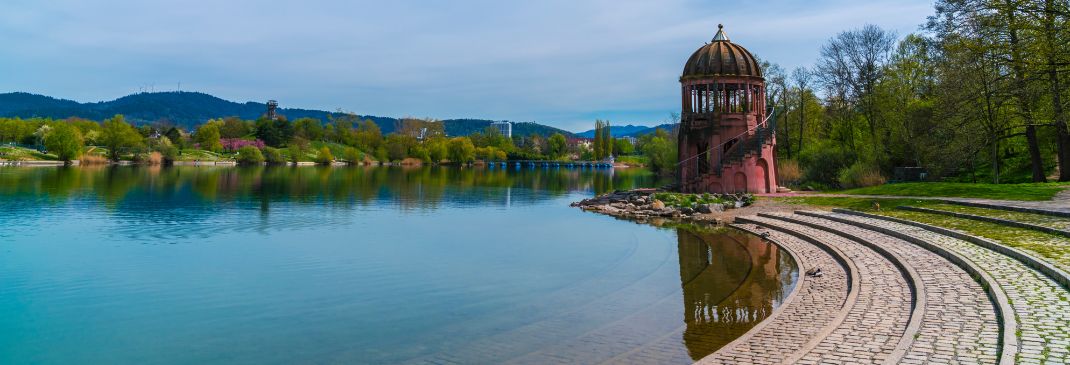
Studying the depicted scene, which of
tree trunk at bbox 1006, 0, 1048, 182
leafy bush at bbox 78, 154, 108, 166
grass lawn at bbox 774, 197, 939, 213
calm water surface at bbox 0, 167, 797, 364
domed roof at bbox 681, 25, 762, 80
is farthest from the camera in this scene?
leafy bush at bbox 78, 154, 108, 166

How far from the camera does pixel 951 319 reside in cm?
1012

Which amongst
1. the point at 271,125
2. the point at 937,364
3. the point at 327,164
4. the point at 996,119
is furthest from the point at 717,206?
the point at 271,125

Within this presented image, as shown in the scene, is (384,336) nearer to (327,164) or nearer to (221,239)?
(221,239)

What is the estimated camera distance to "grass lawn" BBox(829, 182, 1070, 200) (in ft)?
83.2

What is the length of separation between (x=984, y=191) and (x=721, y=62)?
18.4 m

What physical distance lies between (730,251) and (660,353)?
1231 cm

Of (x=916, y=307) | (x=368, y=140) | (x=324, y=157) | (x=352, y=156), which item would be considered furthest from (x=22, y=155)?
(x=916, y=307)

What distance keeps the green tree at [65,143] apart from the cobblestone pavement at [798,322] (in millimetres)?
121101

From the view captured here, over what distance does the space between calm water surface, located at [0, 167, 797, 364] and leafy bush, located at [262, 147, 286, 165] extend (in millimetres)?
118921

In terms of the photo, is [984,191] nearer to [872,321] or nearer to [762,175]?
[762,175]

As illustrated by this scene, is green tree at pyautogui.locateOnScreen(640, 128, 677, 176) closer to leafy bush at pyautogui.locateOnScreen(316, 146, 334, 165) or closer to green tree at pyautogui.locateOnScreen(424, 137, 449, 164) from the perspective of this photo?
green tree at pyautogui.locateOnScreen(424, 137, 449, 164)

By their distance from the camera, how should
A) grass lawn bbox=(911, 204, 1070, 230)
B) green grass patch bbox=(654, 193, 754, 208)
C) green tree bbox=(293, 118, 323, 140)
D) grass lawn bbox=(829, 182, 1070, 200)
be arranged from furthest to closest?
1. green tree bbox=(293, 118, 323, 140)
2. green grass patch bbox=(654, 193, 754, 208)
3. grass lawn bbox=(829, 182, 1070, 200)
4. grass lawn bbox=(911, 204, 1070, 230)

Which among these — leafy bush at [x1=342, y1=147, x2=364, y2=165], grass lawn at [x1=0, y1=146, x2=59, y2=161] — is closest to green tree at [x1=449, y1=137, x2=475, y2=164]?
leafy bush at [x1=342, y1=147, x2=364, y2=165]

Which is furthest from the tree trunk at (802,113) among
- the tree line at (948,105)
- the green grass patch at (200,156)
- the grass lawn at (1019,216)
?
the green grass patch at (200,156)
